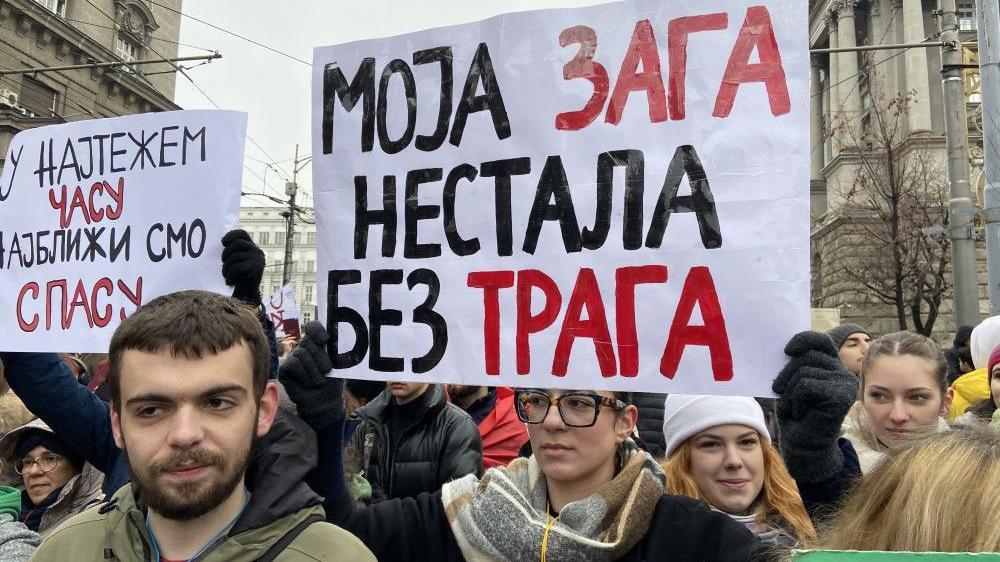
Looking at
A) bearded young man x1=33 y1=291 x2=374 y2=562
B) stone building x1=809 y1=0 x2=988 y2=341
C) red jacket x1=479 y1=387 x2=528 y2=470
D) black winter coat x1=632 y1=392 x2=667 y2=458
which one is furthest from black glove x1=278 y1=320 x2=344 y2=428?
stone building x1=809 y1=0 x2=988 y2=341

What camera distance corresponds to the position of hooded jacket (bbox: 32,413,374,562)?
1.86 m

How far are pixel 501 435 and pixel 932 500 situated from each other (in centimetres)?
339

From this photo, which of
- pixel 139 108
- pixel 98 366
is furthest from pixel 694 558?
pixel 139 108

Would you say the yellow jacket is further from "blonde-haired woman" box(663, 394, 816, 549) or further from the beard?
the beard

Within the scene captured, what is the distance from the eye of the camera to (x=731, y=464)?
2807 millimetres

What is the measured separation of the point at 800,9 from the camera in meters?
2.15

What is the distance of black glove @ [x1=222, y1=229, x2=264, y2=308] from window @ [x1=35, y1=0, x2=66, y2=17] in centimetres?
2457

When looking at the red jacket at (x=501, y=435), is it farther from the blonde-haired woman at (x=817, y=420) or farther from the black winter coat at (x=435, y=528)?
the black winter coat at (x=435, y=528)

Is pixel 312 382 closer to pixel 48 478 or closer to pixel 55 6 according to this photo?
pixel 48 478

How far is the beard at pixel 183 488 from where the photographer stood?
5.87 ft

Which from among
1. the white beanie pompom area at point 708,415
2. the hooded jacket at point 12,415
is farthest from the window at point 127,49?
the white beanie pompom area at point 708,415

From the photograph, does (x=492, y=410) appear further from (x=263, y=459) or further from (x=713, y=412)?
(x=263, y=459)

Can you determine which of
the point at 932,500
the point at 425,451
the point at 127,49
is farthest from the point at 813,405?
the point at 127,49

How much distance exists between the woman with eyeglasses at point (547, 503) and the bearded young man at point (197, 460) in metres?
0.21
